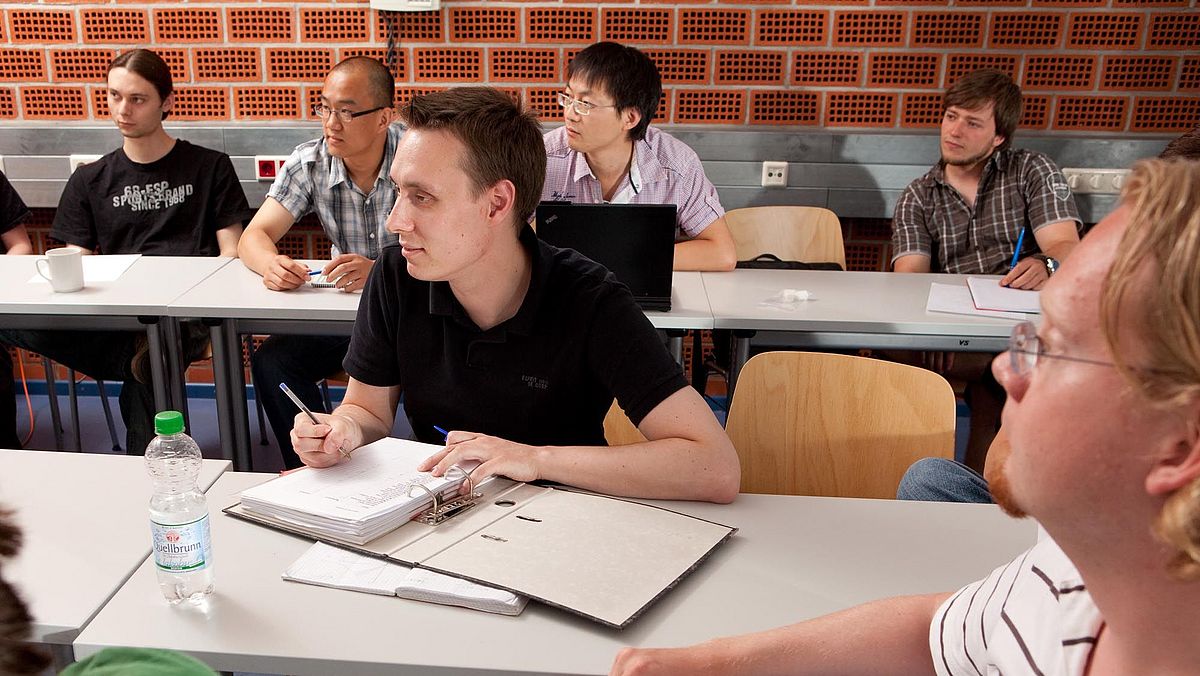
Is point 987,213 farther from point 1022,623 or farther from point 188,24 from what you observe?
point 188,24

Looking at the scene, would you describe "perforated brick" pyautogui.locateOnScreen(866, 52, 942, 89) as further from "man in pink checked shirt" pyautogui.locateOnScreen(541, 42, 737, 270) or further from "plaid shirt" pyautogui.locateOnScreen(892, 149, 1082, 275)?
"man in pink checked shirt" pyautogui.locateOnScreen(541, 42, 737, 270)

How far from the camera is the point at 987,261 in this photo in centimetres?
340

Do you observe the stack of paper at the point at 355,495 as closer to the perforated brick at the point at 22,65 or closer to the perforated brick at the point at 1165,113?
the perforated brick at the point at 22,65

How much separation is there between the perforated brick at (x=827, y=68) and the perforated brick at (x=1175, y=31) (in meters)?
1.14

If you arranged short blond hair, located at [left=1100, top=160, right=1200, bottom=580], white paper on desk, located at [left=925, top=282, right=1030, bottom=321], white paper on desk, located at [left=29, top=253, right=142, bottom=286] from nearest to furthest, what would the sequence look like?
short blond hair, located at [left=1100, top=160, right=1200, bottom=580], white paper on desk, located at [left=925, top=282, right=1030, bottom=321], white paper on desk, located at [left=29, top=253, right=142, bottom=286]

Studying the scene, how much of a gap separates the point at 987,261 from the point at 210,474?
110 inches

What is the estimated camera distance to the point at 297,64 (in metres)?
3.79

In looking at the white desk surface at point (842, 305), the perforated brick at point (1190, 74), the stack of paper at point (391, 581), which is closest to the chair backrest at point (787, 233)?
the white desk surface at point (842, 305)

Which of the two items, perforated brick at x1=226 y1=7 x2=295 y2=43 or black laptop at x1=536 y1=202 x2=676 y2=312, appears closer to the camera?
black laptop at x1=536 y1=202 x2=676 y2=312

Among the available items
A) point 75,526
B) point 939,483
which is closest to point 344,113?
point 75,526

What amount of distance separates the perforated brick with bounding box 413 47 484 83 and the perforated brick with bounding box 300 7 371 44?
0.23 metres

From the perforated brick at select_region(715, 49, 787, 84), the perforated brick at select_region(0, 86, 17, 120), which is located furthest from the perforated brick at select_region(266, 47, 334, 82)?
the perforated brick at select_region(715, 49, 787, 84)

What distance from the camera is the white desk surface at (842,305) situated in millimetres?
2521

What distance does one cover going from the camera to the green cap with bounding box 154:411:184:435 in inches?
48.1
